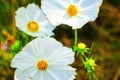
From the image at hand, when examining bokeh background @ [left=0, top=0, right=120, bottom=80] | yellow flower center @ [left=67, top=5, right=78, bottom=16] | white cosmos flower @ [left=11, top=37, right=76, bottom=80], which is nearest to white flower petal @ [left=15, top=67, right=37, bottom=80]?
white cosmos flower @ [left=11, top=37, right=76, bottom=80]

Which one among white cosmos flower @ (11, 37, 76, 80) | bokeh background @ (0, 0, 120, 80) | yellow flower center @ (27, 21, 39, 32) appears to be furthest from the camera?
bokeh background @ (0, 0, 120, 80)

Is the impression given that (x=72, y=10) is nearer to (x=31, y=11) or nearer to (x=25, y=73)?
(x=31, y=11)

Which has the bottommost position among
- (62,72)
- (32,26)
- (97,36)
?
(62,72)

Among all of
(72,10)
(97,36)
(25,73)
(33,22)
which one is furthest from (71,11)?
(97,36)

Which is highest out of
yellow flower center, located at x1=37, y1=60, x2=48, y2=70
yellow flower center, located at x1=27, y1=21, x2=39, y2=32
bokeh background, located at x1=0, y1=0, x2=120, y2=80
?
bokeh background, located at x1=0, y1=0, x2=120, y2=80

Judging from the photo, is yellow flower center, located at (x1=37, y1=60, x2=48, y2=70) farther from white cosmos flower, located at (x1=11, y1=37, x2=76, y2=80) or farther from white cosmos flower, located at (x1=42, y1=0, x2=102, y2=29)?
white cosmos flower, located at (x1=42, y1=0, x2=102, y2=29)

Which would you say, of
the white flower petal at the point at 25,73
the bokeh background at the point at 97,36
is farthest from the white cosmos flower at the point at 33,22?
the bokeh background at the point at 97,36

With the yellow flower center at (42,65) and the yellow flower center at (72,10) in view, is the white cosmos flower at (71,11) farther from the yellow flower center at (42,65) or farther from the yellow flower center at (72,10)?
the yellow flower center at (42,65)
